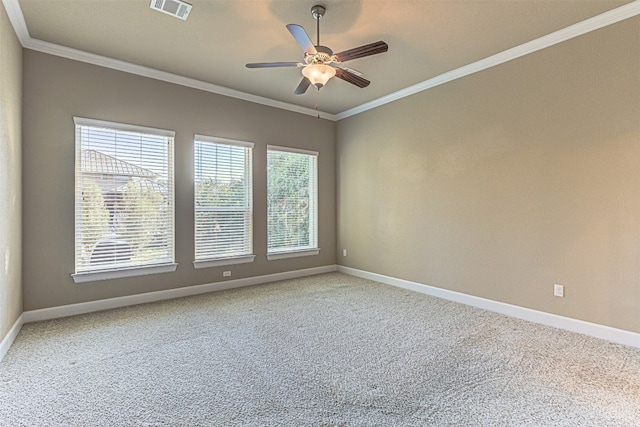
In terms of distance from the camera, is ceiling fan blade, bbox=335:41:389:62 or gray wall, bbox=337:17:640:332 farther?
gray wall, bbox=337:17:640:332

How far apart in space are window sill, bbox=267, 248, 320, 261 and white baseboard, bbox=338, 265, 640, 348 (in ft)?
4.61

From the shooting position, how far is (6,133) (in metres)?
2.72

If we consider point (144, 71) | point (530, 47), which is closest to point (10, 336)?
point (144, 71)

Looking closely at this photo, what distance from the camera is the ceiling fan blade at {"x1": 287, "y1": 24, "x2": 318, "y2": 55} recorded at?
2316 millimetres

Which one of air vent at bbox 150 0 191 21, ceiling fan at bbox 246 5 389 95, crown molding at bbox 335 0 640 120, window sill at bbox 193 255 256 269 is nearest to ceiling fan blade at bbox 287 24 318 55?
ceiling fan at bbox 246 5 389 95

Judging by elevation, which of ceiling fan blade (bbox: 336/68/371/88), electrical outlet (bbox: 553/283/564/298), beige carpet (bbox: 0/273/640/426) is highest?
ceiling fan blade (bbox: 336/68/371/88)

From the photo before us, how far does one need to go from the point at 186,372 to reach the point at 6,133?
8.39 ft

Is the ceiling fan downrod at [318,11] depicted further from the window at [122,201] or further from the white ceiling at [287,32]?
the window at [122,201]

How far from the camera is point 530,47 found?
3402 mm

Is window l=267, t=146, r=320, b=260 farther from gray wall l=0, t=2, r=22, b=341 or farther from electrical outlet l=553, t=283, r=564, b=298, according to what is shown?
electrical outlet l=553, t=283, r=564, b=298

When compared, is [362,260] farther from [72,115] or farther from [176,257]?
[72,115]

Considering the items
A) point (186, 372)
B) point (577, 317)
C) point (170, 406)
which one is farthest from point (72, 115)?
point (577, 317)

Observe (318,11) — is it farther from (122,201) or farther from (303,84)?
(122,201)

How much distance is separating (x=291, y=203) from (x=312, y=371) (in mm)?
3464
